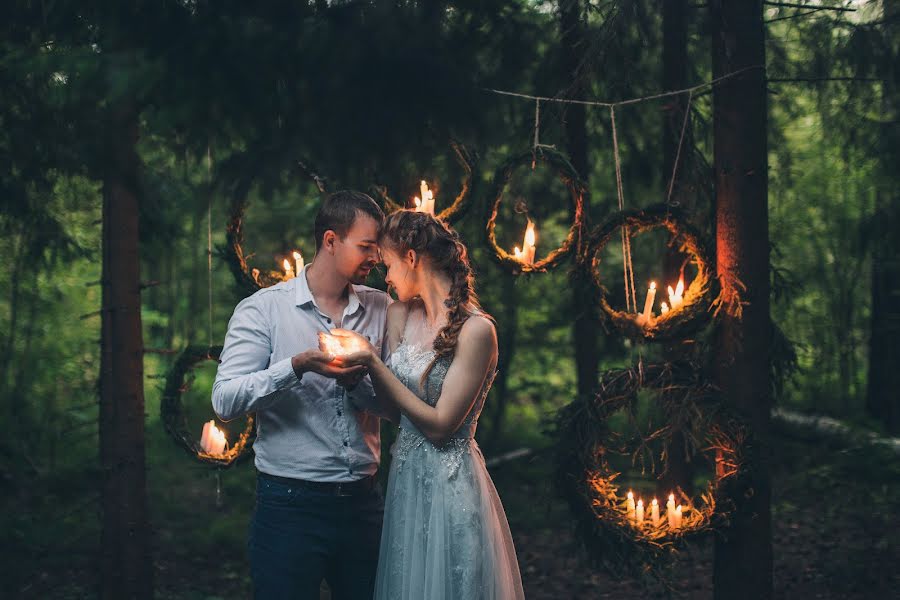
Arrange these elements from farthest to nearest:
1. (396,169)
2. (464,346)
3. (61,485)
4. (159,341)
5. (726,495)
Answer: (159,341) → (61,485) → (726,495) → (464,346) → (396,169)

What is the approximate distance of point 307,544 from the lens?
3037mm

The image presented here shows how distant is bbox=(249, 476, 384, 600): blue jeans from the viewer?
9.89 ft

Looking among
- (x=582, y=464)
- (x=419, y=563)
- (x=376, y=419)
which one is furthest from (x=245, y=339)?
(x=582, y=464)

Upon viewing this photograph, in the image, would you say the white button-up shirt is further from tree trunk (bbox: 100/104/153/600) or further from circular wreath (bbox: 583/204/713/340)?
tree trunk (bbox: 100/104/153/600)

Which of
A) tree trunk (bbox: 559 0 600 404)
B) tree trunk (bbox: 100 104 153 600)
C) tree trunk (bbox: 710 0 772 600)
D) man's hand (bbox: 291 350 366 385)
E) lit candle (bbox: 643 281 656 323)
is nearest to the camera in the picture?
man's hand (bbox: 291 350 366 385)

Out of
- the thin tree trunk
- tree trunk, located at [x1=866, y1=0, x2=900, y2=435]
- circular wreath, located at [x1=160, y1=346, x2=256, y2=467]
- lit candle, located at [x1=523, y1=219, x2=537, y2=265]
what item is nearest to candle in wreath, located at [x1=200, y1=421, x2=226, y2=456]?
circular wreath, located at [x1=160, y1=346, x2=256, y2=467]

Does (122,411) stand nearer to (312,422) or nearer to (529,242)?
(312,422)

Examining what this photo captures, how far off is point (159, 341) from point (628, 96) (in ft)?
33.5

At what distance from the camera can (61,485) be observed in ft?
27.3

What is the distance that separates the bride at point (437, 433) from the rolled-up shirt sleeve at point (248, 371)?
354 mm

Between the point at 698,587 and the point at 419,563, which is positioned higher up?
the point at 419,563

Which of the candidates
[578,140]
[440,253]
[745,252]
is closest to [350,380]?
[440,253]

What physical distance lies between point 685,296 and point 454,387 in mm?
1620

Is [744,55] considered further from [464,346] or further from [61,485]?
[61,485]
